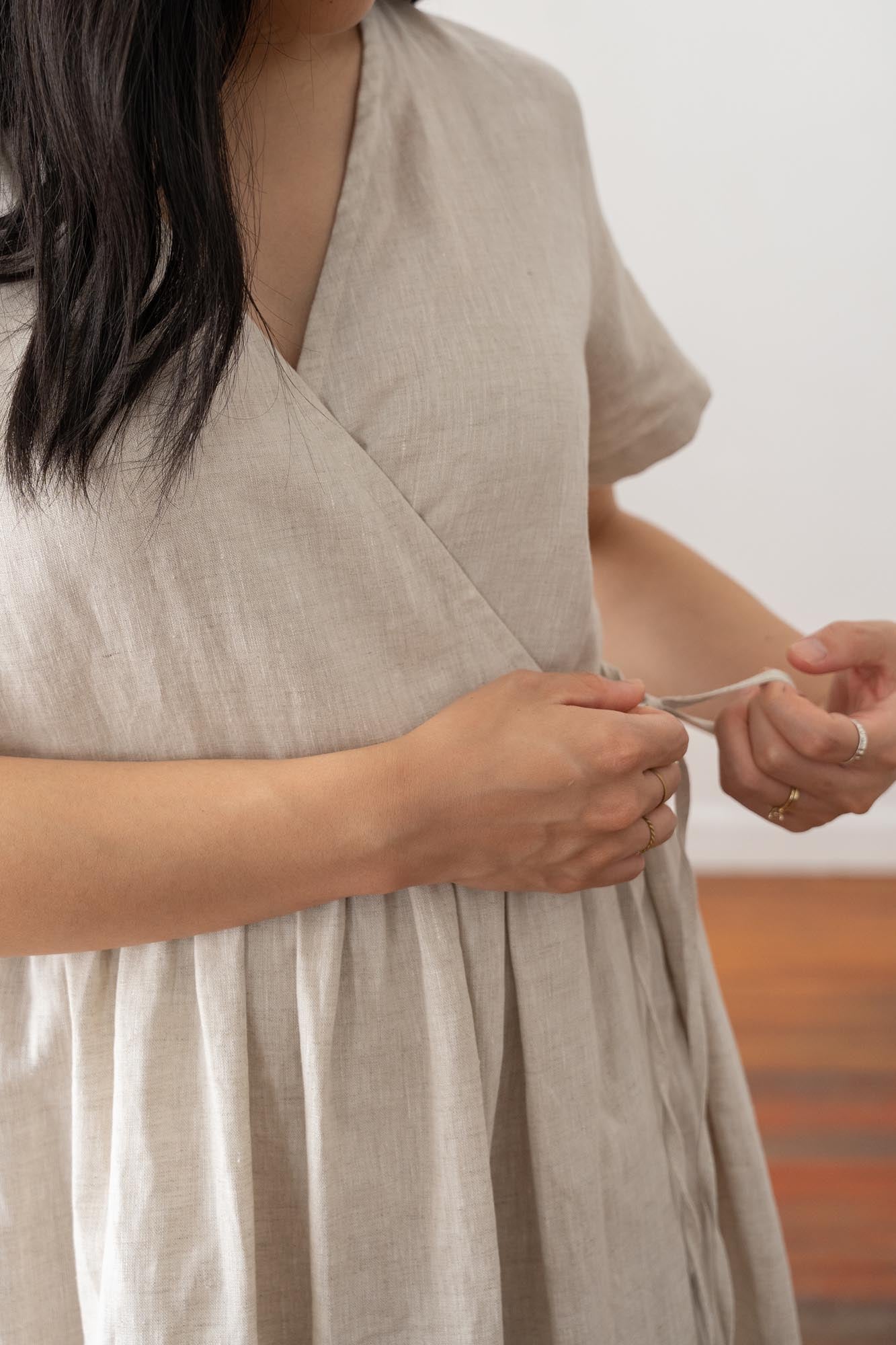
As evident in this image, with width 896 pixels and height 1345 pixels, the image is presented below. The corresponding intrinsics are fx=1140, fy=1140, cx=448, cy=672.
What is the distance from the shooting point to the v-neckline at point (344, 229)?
595 mm

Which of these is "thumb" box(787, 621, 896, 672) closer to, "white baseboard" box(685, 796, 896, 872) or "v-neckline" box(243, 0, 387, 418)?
"v-neckline" box(243, 0, 387, 418)

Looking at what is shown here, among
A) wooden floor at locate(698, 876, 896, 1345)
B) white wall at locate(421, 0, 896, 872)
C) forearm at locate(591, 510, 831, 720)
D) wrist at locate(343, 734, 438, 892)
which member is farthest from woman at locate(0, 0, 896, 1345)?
white wall at locate(421, 0, 896, 872)

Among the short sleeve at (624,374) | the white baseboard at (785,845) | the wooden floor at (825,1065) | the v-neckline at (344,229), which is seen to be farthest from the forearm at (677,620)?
the white baseboard at (785,845)

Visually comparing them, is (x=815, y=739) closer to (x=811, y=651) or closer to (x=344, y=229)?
(x=811, y=651)

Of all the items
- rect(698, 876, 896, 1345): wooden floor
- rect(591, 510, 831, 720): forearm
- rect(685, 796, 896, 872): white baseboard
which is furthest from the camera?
rect(685, 796, 896, 872): white baseboard

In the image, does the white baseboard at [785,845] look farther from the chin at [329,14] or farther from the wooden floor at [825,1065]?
the chin at [329,14]

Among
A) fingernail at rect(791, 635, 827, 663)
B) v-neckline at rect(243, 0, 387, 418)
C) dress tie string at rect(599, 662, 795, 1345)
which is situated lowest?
dress tie string at rect(599, 662, 795, 1345)

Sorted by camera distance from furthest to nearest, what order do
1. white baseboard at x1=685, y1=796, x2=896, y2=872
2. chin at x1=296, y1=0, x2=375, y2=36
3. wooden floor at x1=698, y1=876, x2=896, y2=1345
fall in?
white baseboard at x1=685, y1=796, x2=896, y2=872 < wooden floor at x1=698, y1=876, x2=896, y2=1345 < chin at x1=296, y1=0, x2=375, y2=36

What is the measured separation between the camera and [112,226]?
20.2 inches

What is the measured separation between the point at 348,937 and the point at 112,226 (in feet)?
1.21

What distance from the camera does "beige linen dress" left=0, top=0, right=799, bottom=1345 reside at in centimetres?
56

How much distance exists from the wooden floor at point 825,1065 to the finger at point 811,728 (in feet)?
3.69

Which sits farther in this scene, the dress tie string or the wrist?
the dress tie string

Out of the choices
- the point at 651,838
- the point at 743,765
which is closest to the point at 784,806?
the point at 743,765
